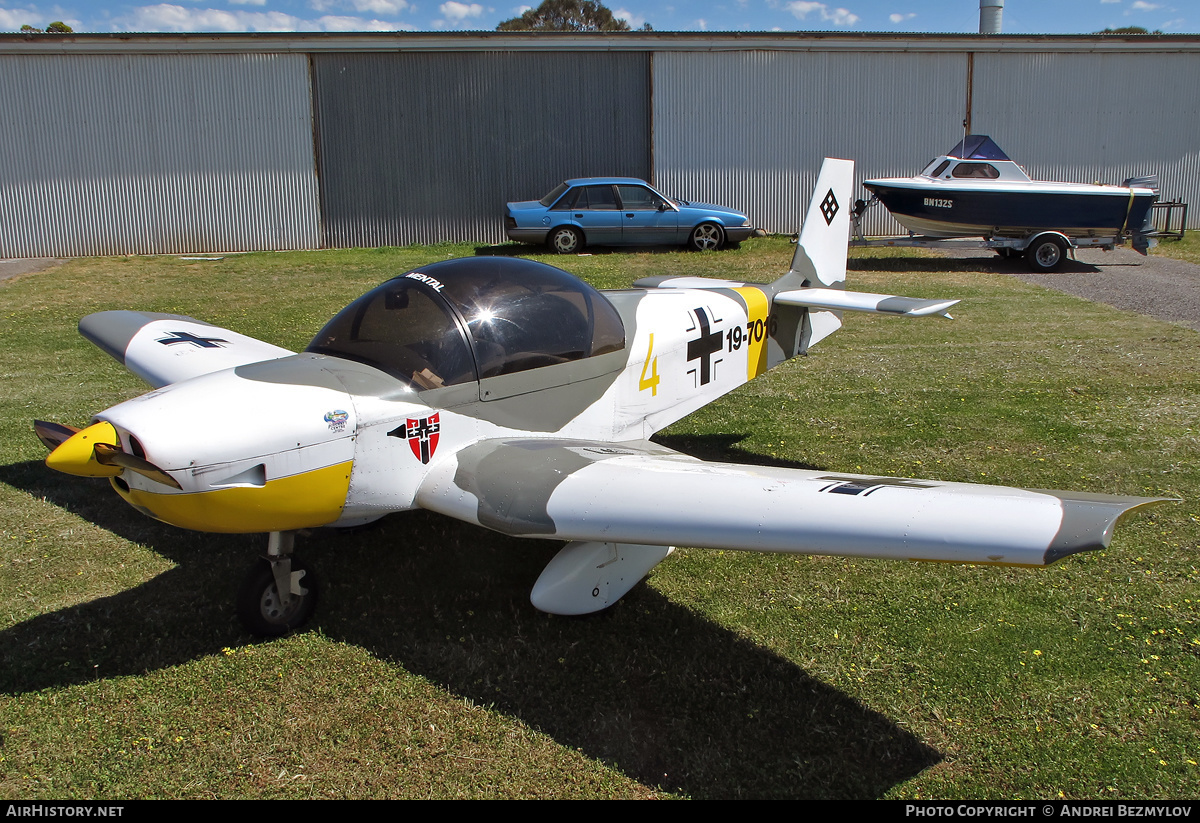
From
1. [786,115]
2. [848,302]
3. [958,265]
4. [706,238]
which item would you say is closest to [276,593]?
[848,302]

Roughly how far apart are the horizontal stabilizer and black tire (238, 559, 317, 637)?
4209 mm

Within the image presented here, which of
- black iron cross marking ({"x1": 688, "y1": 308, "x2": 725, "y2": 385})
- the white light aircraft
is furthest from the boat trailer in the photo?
black iron cross marking ({"x1": 688, "y1": 308, "x2": 725, "y2": 385})

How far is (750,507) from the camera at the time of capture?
3611 millimetres

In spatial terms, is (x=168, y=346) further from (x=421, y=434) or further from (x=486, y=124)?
(x=486, y=124)

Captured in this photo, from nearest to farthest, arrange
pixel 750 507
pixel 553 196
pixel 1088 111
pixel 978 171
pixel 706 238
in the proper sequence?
pixel 750 507
pixel 978 171
pixel 553 196
pixel 706 238
pixel 1088 111

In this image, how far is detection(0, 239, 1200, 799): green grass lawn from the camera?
3584 mm

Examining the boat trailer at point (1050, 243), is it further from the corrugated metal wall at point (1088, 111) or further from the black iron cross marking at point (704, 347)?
the black iron cross marking at point (704, 347)

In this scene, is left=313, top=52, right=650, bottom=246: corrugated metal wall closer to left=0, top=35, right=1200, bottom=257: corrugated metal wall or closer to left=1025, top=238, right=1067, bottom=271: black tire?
left=0, top=35, right=1200, bottom=257: corrugated metal wall

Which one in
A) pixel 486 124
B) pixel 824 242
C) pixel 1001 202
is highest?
pixel 486 124

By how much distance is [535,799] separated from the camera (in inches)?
136

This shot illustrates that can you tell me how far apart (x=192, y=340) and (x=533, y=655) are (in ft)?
13.0

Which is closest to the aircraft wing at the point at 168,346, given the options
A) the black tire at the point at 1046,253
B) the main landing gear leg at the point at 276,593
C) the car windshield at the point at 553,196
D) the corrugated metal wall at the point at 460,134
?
the main landing gear leg at the point at 276,593

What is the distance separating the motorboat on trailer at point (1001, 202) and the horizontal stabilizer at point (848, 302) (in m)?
10.9

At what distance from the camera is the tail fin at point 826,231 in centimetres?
757
